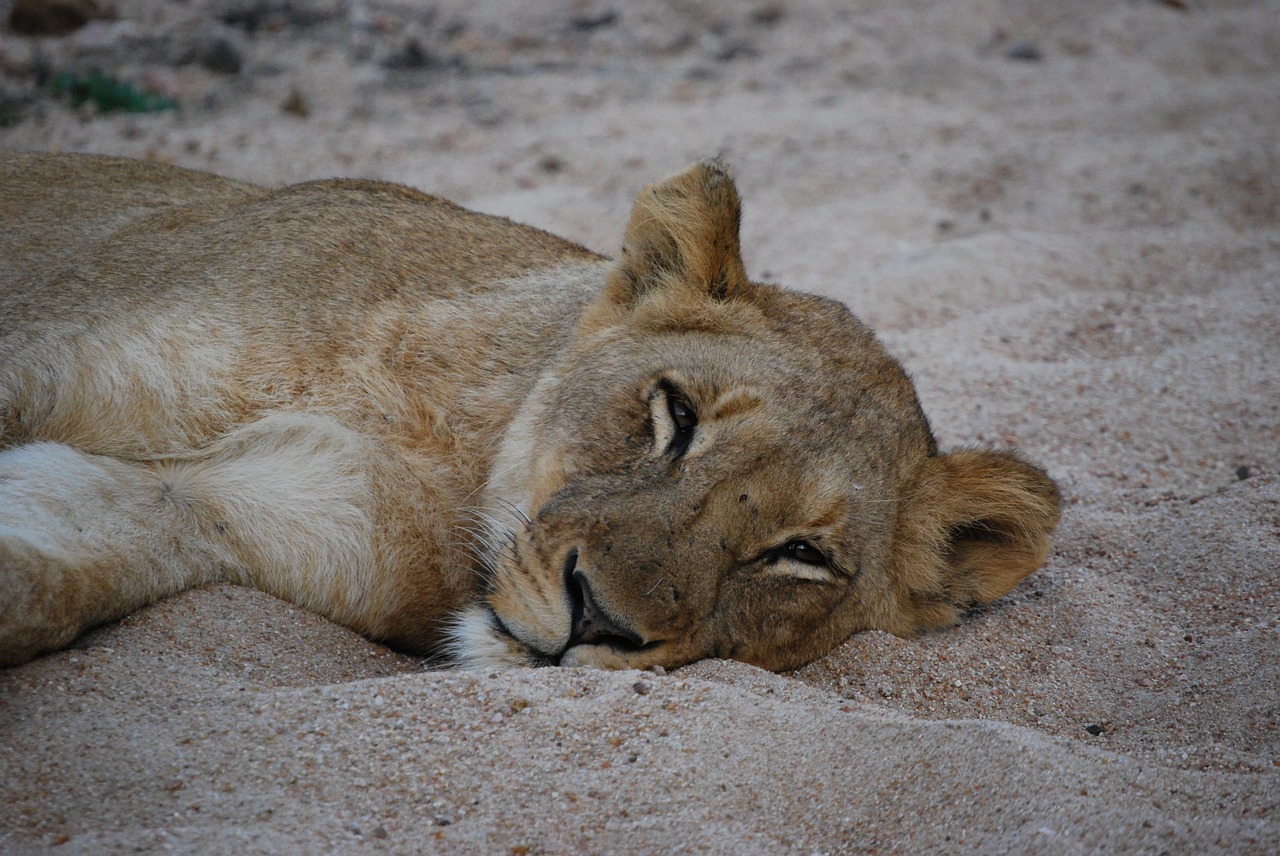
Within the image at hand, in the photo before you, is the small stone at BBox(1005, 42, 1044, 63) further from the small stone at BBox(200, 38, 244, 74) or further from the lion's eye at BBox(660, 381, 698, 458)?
the lion's eye at BBox(660, 381, 698, 458)

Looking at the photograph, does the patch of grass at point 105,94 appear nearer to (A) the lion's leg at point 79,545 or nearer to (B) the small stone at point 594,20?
(B) the small stone at point 594,20

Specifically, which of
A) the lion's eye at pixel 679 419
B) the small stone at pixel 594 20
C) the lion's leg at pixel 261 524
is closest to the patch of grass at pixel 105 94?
the small stone at pixel 594 20

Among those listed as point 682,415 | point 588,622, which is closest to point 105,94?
point 682,415

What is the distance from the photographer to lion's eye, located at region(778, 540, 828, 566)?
3303 millimetres

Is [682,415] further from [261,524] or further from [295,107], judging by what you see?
[295,107]

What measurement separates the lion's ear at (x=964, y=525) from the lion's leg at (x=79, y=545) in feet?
6.68

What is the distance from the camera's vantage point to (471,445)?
3.70 metres

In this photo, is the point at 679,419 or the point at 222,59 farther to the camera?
the point at 222,59

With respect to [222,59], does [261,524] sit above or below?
below

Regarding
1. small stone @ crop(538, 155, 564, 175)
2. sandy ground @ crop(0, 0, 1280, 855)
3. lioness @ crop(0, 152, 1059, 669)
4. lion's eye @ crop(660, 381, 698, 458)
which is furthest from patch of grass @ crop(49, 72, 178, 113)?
lion's eye @ crop(660, 381, 698, 458)

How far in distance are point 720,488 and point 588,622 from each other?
1.68 ft

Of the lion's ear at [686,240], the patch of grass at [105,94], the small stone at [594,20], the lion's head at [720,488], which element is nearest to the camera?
the lion's head at [720,488]

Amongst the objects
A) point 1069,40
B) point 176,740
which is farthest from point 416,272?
point 1069,40

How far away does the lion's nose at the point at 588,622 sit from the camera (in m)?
2.91
